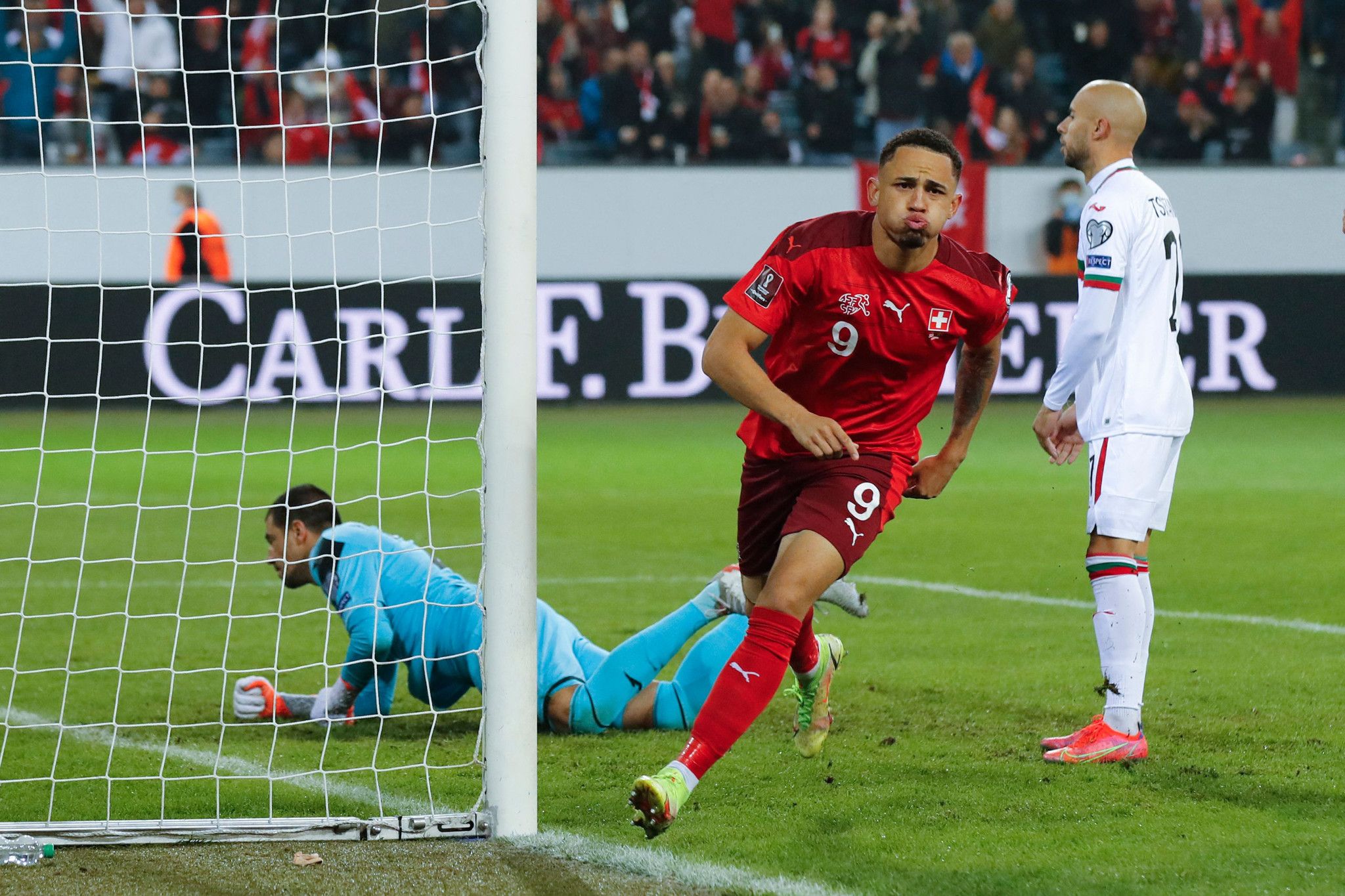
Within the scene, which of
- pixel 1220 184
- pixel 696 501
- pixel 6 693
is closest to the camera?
pixel 6 693

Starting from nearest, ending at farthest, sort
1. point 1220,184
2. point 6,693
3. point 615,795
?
point 615,795
point 6,693
point 1220,184

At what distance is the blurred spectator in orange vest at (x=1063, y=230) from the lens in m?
18.2

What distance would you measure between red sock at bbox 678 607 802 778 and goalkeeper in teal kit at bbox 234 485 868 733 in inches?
48.7

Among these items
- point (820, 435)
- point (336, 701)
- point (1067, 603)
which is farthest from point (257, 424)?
point (820, 435)

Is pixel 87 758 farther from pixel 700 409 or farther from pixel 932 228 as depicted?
pixel 700 409

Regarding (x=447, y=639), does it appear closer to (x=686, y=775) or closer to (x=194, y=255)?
(x=686, y=775)

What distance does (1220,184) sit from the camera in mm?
18891

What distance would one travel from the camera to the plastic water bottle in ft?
12.1

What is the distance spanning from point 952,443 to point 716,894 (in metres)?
1.54

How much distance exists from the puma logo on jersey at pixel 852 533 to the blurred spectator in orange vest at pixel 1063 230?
14.8 meters

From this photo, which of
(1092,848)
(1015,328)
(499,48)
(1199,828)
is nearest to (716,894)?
(1092,848)

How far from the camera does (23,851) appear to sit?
3.73 m

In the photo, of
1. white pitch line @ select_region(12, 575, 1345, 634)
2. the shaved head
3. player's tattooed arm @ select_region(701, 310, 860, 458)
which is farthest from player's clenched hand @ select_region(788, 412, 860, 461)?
white pitch line @ select_region(12, 575, 1345, 634)

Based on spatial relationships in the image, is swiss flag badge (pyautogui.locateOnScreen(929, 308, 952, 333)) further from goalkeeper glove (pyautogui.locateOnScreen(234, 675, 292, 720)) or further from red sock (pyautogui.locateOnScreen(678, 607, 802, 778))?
goalkeeper glove (pyautogui.locateOnScreen(234, 675, 292, 720))
